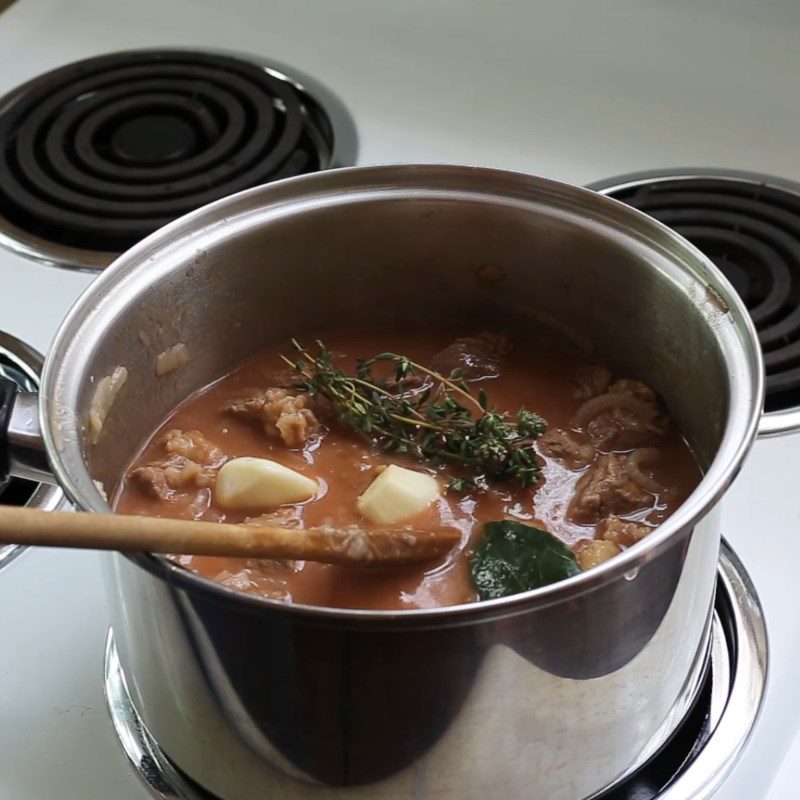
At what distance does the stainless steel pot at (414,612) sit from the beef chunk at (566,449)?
102 mm

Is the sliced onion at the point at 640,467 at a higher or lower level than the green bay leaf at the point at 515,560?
higher

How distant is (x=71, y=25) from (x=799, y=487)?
1269 millimetres

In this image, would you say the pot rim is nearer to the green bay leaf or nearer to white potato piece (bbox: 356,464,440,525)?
the green bay leaf

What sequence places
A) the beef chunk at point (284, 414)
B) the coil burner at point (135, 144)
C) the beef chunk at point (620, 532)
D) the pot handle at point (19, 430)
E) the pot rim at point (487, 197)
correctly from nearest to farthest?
the pot rim at point (487, 197) → the pot handle at point (19, 430) → the beef chunk at point (620, 532) → the beef chunk at point (284, 414) → the coil burner at point (135, 144)

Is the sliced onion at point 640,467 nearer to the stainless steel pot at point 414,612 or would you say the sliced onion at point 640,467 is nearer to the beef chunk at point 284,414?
the stainless steel pot at point 414,612

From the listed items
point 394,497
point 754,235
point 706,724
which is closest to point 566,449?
point 394,497

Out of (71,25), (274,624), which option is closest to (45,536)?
(274,624)

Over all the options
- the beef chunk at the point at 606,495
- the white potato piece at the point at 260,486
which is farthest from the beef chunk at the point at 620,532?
the white potato piece at the point at 260,486

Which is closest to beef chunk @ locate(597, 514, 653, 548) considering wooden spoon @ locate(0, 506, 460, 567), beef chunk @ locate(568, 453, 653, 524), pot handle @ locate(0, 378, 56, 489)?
beef chunk @ locate(568, 453, 653, 524)

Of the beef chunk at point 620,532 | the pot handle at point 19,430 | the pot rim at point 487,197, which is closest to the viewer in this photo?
the pot rim at point 487,197

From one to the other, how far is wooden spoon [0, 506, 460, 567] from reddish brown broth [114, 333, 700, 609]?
0.03 meters

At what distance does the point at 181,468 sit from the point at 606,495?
1.29 ft

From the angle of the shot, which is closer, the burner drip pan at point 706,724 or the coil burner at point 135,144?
the burner drip pan at point 706,724

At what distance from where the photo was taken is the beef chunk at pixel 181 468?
108 cm
